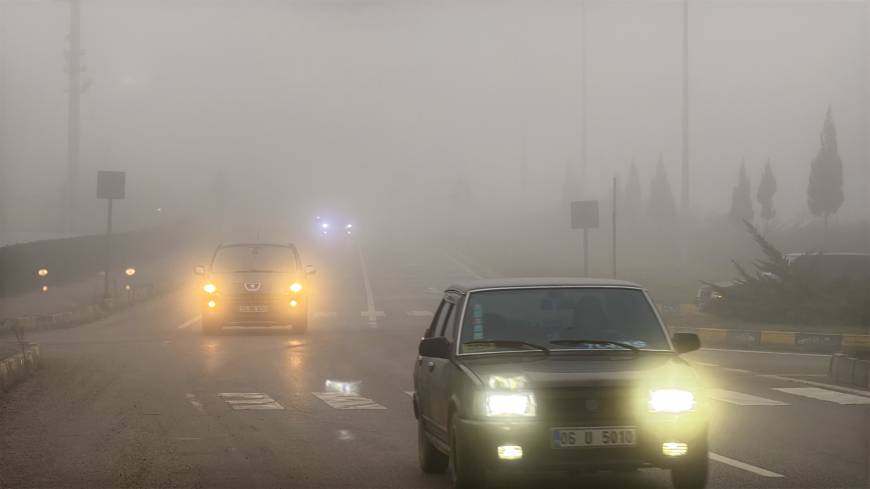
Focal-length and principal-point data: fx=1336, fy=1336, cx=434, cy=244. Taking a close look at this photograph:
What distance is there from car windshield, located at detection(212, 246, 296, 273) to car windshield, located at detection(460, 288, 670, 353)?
67.9 feet

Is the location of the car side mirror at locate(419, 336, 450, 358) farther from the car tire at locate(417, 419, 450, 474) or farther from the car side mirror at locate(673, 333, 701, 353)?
the car side mirror at locate(673, 333, 701, 353)

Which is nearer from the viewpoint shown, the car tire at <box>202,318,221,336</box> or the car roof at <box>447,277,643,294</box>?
the car roof at <box>447,277,643,294</box>

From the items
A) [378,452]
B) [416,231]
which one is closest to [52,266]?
[378,452]

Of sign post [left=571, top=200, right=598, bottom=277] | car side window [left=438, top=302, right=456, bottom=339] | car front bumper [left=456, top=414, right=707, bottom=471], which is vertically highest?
sign post [left=571, top=200, right=598, bottom=277]

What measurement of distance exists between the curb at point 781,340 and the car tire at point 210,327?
1106 centimetres

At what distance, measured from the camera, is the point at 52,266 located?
5603 centimetres

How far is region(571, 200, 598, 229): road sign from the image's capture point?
130ft

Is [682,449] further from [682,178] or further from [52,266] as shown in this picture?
[682,178]

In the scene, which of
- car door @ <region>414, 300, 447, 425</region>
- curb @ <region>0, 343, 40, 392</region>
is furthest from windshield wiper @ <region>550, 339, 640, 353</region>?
curb @ <region>0, 343, 40, 392</region>

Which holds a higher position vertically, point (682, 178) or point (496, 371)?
point (682, 178)

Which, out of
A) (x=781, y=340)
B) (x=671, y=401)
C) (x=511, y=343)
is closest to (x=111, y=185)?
(x=781, y=340)

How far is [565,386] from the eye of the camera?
8.47 m

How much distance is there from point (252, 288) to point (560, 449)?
21.8 meters

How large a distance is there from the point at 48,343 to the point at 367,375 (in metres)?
11.4
